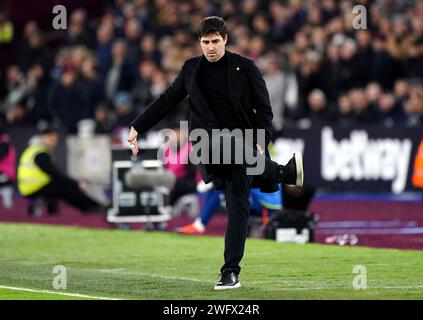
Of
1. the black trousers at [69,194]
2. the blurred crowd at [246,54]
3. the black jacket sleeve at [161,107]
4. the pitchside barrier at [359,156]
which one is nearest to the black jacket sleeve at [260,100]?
the black jacket sleeve at [161,107]

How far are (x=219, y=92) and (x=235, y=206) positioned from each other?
105 cm

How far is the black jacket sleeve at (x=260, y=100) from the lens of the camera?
37.6ft

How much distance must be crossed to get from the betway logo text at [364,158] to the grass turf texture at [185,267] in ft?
22.7

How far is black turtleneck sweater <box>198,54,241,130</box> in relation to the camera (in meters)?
11.4

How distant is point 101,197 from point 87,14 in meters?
11.2

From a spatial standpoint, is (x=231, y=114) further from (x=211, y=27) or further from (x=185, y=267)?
(x=185, y=267)

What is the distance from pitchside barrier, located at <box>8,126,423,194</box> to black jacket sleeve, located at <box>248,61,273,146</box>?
12071mm

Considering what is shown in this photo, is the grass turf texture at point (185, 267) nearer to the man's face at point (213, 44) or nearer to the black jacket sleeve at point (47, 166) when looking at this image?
the man's face at point (213, 44)

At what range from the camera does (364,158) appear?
24.1 m

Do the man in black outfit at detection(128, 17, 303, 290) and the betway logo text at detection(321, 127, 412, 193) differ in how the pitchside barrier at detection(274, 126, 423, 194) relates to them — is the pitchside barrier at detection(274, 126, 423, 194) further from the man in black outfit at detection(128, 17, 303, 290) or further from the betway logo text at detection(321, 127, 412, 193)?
the man in black outfit at detection(128, 17, 303, 290)

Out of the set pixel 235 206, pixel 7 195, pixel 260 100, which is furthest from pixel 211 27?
pixel 7 195

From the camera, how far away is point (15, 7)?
104 ft

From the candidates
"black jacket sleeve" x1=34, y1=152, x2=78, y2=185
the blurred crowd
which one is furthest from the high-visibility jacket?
the blurred crowd
